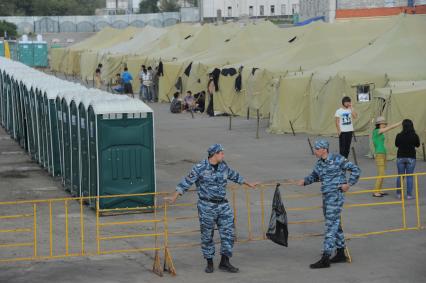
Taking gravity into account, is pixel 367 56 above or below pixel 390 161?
above

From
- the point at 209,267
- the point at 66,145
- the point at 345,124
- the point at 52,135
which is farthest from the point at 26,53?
the point at 209,267

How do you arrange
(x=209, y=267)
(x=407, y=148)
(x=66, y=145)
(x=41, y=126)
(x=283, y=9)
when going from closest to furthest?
1. (x=209, y=267)
2. (x=407, y=148)
3. (x=66, y=145)
4. (x=41, y=126)
5. (x=283, y=9)

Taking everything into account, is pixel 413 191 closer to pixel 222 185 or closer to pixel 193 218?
pixel 193 218

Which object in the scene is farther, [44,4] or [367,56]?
[44,4]

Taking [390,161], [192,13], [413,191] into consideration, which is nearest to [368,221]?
[413,191]

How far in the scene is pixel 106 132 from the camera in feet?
57.0

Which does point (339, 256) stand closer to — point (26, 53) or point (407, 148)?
point (407, 148)

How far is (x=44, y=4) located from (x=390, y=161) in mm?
113529

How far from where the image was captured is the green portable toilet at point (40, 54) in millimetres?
74000

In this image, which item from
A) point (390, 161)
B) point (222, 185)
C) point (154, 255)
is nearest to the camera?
point (222, 185)

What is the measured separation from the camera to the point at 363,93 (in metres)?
28.0

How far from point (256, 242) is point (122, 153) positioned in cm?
371

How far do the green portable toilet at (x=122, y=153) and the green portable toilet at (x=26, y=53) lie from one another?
5761 cm

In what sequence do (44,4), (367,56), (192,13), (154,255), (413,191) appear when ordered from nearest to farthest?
(154,255) < (413,191) < (367,56) < (192,13) < (44,4)
